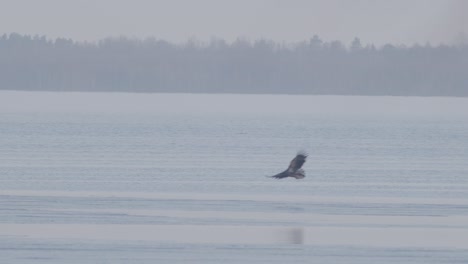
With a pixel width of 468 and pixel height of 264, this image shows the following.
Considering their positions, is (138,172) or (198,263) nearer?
(198,263)

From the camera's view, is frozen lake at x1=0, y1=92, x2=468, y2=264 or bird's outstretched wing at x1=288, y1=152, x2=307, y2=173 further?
bird's outstretched wing at x1=288, y1=152, x2=307, y2=173

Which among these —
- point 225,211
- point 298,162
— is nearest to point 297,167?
point 298,162

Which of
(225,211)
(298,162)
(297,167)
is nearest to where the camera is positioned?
(225,211)

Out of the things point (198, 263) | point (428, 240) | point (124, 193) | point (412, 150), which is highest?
point (412, 150)

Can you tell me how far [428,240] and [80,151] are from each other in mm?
30421

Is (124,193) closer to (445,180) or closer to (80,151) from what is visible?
(445,180)

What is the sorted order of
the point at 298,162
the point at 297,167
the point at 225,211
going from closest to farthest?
the point at 225,211 → the point at 298,162 → the point at 297,167

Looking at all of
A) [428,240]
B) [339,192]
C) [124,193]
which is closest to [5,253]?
[428,240]

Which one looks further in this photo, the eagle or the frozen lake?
the eagle

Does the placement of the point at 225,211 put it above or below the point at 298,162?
below

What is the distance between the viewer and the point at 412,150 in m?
59.2

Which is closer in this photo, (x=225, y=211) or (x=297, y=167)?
(x=225, y=211)

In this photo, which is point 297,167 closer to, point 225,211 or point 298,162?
point 298,162

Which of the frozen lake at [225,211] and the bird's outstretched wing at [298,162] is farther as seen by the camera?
the bird's outstretched wing at [298,162]
